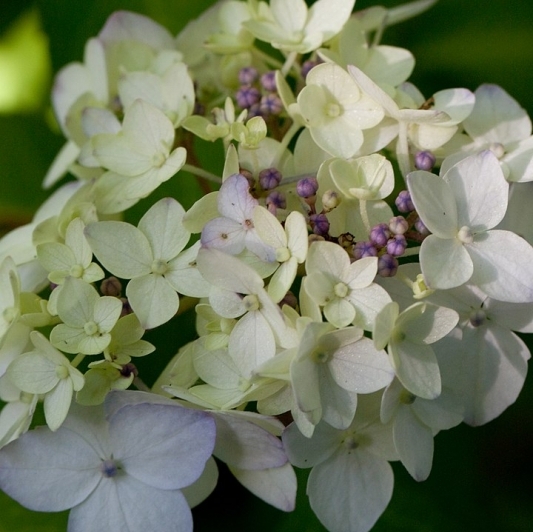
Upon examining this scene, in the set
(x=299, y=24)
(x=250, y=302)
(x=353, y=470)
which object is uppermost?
(x=299, y=24)

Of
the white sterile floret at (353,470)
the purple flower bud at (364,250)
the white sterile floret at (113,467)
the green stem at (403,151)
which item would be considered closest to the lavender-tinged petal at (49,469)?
the white sterile floret at (113,467)

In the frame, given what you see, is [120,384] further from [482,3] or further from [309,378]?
[482,3]

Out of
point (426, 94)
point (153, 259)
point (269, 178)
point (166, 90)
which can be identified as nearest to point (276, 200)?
point (269, 178)

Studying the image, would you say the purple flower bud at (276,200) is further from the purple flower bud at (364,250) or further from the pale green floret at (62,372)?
the pale green floret at (62,372)

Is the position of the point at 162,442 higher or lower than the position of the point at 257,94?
lower

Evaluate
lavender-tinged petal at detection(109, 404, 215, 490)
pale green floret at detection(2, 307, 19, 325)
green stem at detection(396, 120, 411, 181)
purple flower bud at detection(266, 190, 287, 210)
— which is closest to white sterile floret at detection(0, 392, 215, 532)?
lavender-tinged petal at detection(109, 404, 215, 490)

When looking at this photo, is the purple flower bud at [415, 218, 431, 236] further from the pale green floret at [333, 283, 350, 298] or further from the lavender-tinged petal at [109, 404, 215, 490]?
the lavender-tinged petal at [109, 404, 215, 490]

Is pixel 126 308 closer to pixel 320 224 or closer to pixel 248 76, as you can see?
pixel 320 224
